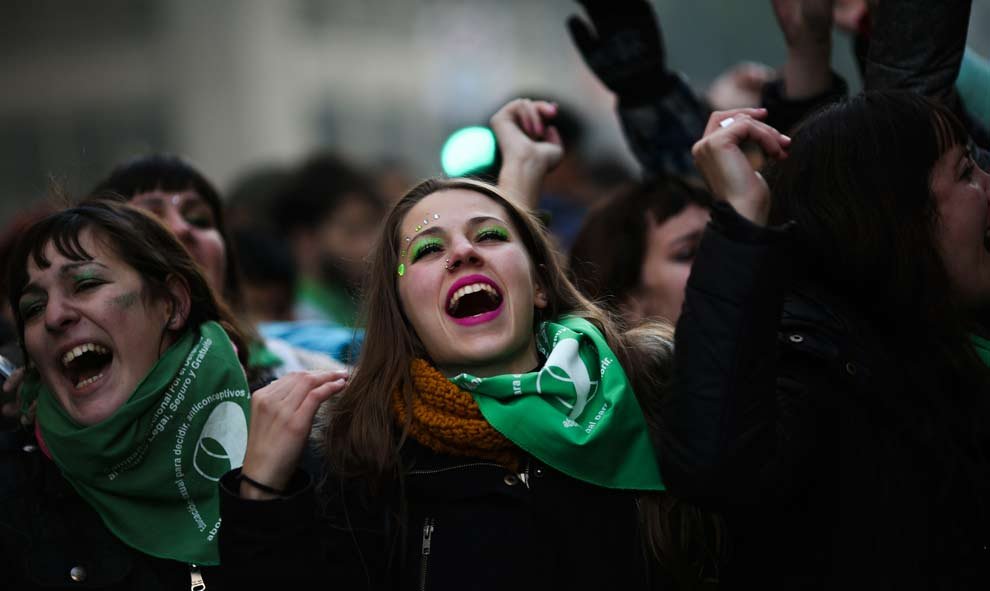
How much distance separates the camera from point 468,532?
283 centimetres

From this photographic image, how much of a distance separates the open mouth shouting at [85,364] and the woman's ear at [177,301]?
0.62 ft

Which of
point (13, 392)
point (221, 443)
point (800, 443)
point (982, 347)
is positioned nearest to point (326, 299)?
point (13, 392)

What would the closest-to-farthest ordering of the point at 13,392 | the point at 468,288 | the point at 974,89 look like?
the point at 468,288 → the point at 13,392 → the point at 974,89

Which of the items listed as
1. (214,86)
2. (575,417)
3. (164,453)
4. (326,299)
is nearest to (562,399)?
(575,417)

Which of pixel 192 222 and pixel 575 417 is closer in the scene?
pixel 575 417

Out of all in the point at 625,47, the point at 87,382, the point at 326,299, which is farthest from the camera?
the point at 326,299

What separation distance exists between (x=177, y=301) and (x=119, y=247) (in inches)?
8.3

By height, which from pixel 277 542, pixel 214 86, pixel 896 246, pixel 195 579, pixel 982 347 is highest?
pixel 896 246

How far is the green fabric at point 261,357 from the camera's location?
3.83m

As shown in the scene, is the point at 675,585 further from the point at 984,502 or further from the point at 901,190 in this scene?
the point at 901,190

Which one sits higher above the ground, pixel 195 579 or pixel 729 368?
pixel 729 368

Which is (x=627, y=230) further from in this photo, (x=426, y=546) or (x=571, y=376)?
(x=426, y=546)

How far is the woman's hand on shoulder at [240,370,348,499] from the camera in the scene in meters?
2.74

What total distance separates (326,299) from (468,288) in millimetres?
4574
